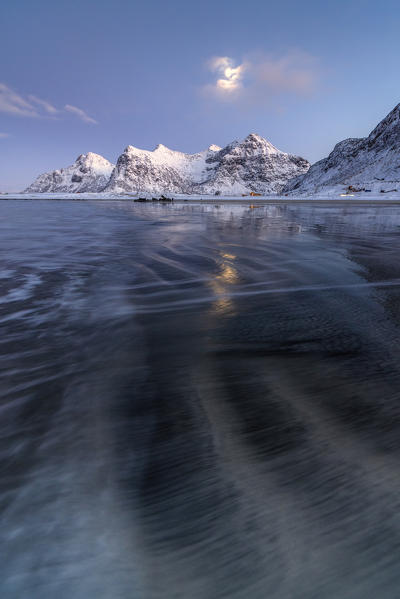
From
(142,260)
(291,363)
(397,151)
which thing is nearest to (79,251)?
(142,260)

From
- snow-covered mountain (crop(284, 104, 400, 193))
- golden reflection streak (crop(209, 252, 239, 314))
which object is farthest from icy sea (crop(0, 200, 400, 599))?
snow-covered mountain (crop(284, 104, 400, 193))

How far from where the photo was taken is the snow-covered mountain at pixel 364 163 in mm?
129500

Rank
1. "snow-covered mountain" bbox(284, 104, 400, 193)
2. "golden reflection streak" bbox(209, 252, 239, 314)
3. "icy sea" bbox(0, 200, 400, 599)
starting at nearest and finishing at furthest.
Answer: "icy sea" bbox(0, 200, 400, 599)
"golden reflection streak" bbox(209, 252, 239, 314)
"snow-covered mountain" bbox(284, 104, 400, 193)

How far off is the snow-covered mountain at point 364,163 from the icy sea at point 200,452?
13184 cm

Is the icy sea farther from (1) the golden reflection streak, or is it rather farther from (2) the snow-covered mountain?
(2) the snow-covered mountain

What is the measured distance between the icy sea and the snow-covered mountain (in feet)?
433

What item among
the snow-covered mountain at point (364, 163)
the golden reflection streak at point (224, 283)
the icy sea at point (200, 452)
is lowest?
the icy sea at point (200, 452)

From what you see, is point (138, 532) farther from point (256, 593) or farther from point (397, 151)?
point (397, 151)

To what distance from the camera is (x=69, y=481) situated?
1308 millimetres

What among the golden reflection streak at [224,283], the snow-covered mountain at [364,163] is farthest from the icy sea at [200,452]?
the snow-covered mountain at [364,163]

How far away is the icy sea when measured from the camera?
0.98 meters

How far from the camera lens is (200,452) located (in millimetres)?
1460

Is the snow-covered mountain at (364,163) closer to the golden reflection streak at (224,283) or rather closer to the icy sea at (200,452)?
the golden reflection streak at (224,283)

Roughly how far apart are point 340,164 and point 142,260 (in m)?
196
